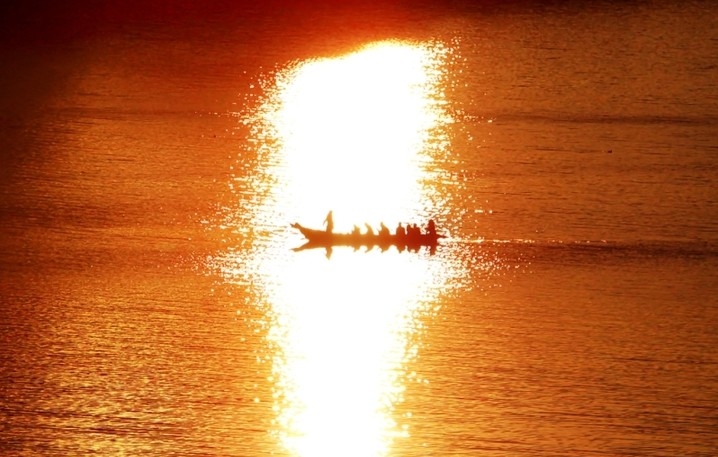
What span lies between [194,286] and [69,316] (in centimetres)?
185

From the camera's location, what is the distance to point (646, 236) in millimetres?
23188

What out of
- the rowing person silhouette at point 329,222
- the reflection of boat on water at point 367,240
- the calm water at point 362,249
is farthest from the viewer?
the rowing person silhouette at point 329,222

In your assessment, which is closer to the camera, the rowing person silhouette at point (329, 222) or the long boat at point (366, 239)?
the long boat at point (366, 239)

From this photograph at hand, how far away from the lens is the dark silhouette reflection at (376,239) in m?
23.0

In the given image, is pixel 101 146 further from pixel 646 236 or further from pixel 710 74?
pixel 710 74

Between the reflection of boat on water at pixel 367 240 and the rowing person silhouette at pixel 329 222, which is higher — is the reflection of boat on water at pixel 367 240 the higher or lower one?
the lower one

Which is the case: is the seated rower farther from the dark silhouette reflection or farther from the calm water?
the calm water

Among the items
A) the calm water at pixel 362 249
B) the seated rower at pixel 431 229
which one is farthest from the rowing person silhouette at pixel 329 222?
the seated rower at pixel 431 229

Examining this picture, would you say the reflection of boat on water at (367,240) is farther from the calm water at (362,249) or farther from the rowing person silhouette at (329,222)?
the calm water at (362,249)

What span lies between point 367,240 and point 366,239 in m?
0.02

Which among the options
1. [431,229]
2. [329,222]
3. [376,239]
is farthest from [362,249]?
[431,229]

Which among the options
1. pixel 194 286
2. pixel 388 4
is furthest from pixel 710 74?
pixel 194 286

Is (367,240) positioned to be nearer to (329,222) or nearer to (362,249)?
(362,249)

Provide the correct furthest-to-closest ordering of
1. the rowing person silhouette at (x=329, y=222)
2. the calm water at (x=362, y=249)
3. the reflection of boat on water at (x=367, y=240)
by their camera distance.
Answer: the rowing person silhouette at (x=329, y=222) → the reflection of boat on water at (x=367, y=240) → the calm water at (x=362, y=249)
